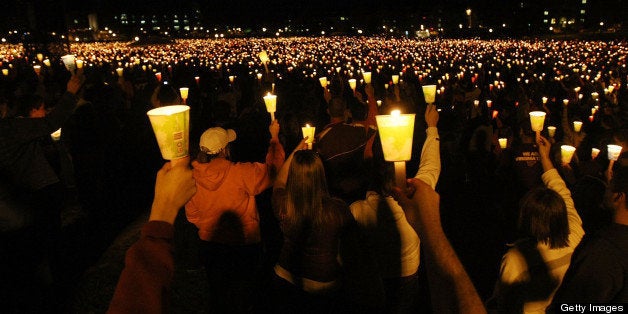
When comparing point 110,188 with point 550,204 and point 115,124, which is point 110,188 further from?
point 550,204

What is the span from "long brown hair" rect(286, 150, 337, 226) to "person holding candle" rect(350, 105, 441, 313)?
44cm

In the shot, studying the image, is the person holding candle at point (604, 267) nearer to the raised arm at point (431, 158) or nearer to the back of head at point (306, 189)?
the raised arm at point (431, 158)

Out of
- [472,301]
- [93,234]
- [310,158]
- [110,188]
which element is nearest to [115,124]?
[110,188]

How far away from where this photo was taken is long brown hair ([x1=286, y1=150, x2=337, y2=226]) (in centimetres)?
291

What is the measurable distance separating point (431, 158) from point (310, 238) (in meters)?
1.01

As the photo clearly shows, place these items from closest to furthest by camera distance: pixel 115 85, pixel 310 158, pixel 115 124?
pixel 310 158 → pixel 115 124 → pixel 115 85

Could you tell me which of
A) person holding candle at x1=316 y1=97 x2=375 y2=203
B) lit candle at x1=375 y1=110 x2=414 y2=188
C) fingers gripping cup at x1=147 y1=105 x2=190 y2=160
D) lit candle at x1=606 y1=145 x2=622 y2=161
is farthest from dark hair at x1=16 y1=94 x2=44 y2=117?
lit candle at x1=606 y1=145 x2=622 y2=161

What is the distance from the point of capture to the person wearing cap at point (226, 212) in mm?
3608

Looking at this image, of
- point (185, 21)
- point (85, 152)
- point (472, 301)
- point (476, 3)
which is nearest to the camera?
point (472, 301)

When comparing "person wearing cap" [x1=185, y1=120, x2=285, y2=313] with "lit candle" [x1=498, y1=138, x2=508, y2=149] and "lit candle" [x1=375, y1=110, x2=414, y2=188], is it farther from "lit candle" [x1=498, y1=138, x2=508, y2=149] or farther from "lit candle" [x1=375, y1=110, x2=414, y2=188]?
"lit candle" [x1=498, y1=138, x2=508, y2=149]

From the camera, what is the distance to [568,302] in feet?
7.68

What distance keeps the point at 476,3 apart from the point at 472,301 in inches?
3771

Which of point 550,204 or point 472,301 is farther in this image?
point 550,204

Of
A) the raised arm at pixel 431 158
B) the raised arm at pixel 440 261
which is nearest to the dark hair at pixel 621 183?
the raised arm at pixel 431 158
